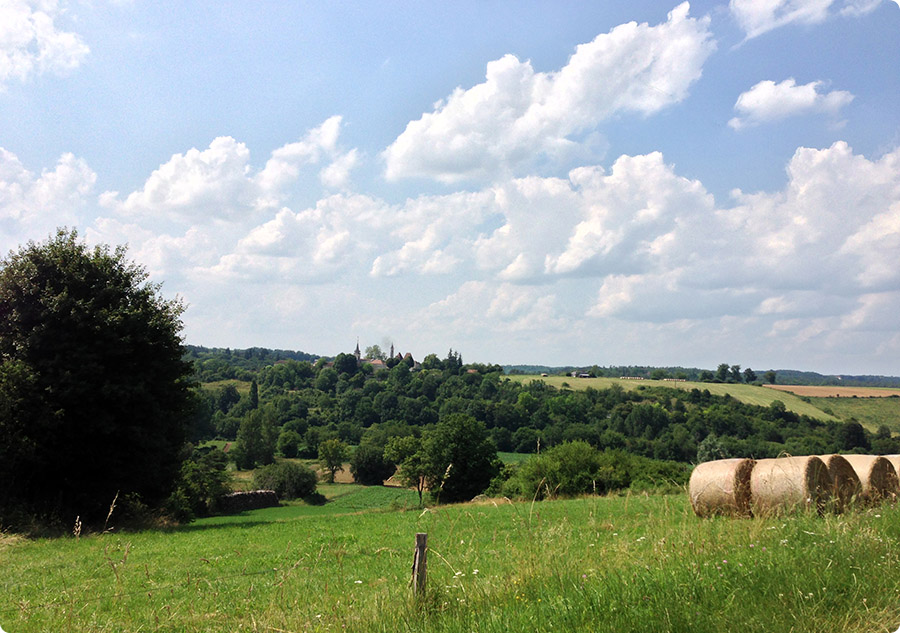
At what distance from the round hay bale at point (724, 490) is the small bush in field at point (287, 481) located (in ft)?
230

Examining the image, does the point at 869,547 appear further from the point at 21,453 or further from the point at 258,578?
the point at 21,453

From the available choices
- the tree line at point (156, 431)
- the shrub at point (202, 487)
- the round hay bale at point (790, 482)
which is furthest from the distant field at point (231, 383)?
the round hay bale at point (790, 482)

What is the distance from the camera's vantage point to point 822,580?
14.5 feet

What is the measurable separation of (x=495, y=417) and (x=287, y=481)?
42816 mm

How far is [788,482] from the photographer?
1085cm

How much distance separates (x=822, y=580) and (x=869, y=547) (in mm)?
1118

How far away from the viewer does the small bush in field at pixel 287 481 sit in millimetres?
74188

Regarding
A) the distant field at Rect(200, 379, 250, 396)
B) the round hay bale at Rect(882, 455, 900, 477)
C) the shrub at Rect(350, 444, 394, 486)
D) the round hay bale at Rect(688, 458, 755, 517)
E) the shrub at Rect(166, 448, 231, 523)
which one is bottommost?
the shrub at Rect(350, 444, 394, 486)

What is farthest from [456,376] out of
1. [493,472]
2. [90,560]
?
[90,560]

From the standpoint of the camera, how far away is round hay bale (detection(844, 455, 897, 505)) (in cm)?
1154

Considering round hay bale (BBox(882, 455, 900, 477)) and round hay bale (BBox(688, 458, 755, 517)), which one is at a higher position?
round hay bale (BBox(882, 455, 900, 477))

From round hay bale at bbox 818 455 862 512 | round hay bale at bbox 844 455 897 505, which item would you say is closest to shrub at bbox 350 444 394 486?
round hay bale at bbox 844 455 897 505

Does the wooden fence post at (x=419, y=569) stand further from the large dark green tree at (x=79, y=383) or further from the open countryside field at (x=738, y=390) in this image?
the open countryside field at (x=738, y=390)

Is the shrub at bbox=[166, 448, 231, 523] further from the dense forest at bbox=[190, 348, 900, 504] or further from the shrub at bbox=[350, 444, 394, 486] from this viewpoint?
the shrub at bbox=[350, 444, 394, 486]
